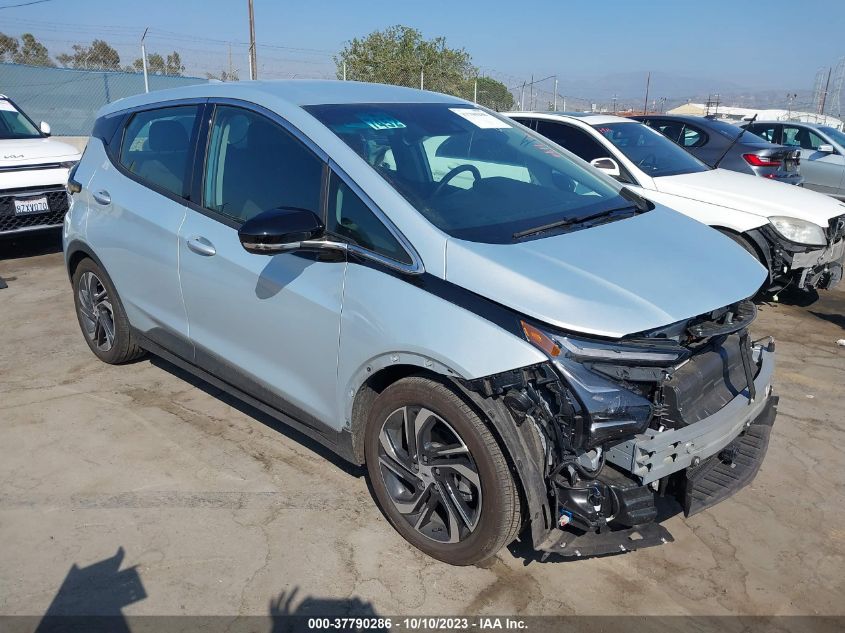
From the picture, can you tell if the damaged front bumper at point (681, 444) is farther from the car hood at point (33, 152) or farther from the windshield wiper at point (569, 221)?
the car hood at point (33, 152)

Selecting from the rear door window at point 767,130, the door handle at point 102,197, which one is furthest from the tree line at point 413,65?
the door handle at point 102,197

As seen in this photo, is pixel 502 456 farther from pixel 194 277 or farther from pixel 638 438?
pixel 194 277

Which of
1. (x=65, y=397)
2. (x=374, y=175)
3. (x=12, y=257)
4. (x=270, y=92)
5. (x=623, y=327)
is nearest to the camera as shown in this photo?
(x=623, y=327)

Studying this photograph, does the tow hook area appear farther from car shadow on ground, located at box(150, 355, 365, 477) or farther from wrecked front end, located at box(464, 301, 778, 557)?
car shadow on ground, located at box(150, 355, 365, 477)

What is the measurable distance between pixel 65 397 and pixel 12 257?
4609 mm

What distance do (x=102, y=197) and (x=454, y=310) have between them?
280cm

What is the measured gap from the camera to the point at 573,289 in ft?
8.56

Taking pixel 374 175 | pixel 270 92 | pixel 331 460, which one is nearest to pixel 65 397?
pixel 331 460

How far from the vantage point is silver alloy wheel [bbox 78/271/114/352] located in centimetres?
479

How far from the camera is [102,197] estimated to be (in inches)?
173

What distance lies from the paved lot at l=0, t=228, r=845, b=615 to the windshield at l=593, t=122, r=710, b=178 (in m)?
3.30

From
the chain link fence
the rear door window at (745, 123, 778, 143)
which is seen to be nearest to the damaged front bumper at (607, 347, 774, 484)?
the rear door window at (745, 123, 778, 143)

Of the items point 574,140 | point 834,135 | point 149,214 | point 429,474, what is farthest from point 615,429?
point 834,135

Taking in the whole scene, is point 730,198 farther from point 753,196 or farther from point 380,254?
point 380,254
